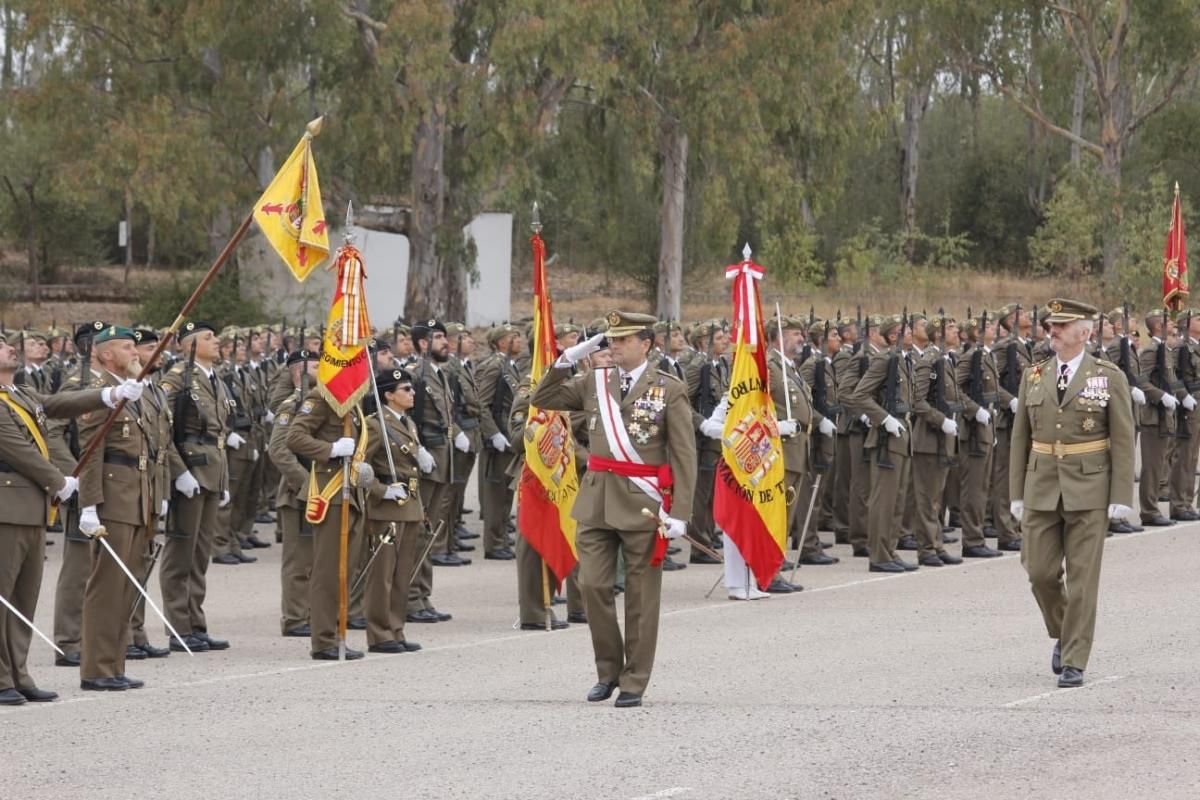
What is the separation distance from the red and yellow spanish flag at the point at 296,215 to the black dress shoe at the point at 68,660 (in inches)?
103

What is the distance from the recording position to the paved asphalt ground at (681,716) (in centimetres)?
772

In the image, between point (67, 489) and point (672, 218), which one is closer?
point (67, 489)

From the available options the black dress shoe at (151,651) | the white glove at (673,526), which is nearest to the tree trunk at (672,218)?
the black dress shoe at (151,651)

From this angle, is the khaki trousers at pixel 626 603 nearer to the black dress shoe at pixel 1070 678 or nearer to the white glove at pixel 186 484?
the black dress shoe at pixel 1070 678

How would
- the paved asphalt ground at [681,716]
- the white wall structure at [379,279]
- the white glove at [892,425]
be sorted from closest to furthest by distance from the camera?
the paved asphalt ground at [681,716] < the white glove at [892,425] < the white wall structure at [379,279]

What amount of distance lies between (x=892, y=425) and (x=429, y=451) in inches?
143

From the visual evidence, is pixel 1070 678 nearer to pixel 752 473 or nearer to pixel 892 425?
pixel 752 473

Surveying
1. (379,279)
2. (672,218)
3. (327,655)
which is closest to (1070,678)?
(327,655)

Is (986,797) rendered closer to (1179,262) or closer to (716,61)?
(1179,262)

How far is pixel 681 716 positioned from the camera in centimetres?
911

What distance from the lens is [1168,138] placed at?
44.8 m

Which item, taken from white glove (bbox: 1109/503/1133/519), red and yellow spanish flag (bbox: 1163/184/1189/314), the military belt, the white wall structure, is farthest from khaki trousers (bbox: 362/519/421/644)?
the white wall structure

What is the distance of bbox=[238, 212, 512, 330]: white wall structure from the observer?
3597cm

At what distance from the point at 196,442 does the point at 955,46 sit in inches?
1281
